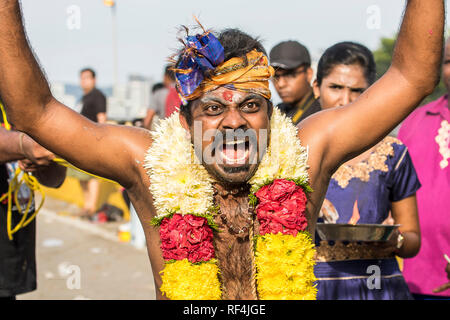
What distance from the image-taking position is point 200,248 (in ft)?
8.29

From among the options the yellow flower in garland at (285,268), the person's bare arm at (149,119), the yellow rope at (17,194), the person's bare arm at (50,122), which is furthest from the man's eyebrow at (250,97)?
the person's bare arm at (149,119)

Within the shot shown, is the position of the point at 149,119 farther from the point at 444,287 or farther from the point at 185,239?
the point at 185,239

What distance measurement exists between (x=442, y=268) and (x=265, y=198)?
6.73 feet

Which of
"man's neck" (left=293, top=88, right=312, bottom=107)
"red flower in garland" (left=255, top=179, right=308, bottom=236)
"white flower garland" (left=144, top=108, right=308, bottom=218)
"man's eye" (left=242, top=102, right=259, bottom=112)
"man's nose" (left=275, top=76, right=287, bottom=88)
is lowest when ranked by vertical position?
"red flower in garland" (left=255, top=179, right=308, bottom=236)

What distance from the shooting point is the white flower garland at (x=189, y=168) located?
2.61 meters

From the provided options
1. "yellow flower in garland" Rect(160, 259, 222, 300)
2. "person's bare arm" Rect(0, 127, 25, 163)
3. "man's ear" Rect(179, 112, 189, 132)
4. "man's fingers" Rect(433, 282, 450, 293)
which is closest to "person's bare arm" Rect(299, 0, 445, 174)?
"man's ear" Rect(179, 112, 189, 132)

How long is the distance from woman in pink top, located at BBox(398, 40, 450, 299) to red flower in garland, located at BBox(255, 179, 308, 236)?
6.23ft

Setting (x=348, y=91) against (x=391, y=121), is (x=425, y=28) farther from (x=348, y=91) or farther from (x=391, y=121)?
(x=348, y=91)

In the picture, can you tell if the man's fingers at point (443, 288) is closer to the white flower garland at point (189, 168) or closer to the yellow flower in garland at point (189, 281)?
the white flower garland at point (189, 168)

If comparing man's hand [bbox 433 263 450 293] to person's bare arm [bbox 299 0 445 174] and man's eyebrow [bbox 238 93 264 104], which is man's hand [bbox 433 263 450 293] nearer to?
person's bare arm [bbox 299 0 445 174]

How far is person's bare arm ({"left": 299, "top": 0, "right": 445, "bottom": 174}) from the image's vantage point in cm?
222

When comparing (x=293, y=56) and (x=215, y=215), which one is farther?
(x=293, y=56)
